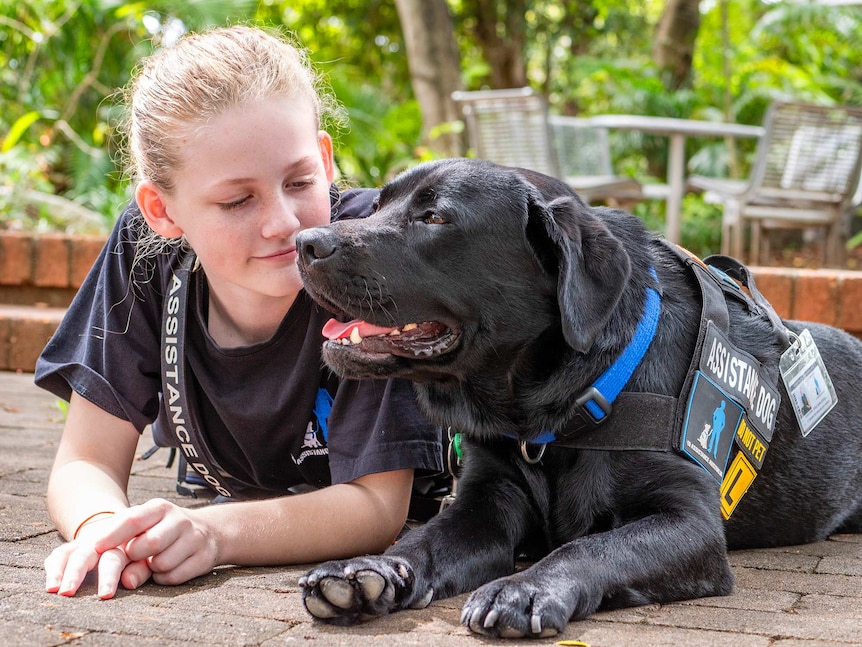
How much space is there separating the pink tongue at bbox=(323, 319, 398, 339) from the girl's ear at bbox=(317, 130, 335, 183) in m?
0.53

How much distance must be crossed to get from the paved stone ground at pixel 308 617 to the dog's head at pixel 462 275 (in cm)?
57

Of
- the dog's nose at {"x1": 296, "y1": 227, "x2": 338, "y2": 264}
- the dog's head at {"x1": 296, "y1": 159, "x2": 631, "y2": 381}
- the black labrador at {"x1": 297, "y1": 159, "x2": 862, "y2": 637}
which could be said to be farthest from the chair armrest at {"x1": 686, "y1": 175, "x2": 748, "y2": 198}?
the dog's nose at {"x1": 296, "y1": 227, "x2": 338, "y2": 264}

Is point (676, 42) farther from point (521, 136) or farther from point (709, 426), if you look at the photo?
point (709, 426)

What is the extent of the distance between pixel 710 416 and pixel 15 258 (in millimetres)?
5031

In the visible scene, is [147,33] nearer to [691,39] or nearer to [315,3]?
[315,3]

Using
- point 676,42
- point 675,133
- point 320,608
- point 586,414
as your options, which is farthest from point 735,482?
point 676,42

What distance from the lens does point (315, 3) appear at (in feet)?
49.0

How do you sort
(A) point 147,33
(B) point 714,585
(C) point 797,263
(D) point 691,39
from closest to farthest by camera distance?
(B) point 714,585
(C) point 797,263
(A) point 147,33
(D) point 691,39

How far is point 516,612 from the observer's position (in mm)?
1897

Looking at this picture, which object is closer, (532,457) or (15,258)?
(532,457)

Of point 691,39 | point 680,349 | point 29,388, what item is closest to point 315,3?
point 691,39

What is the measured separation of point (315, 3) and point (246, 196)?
13175 mm

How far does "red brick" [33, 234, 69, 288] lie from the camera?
6.09 m

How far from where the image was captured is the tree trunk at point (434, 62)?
9117 mm
